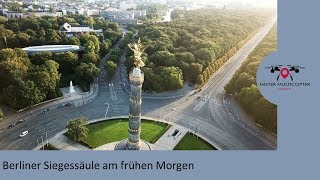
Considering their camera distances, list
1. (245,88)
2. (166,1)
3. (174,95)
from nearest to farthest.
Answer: (245,88) → (174,95) → (166,1)

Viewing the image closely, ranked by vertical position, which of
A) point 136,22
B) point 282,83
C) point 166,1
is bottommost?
point 282,83

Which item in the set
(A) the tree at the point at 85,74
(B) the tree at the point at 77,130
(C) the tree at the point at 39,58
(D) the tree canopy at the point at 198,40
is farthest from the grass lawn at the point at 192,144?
(C) the tree at the point at 39,58

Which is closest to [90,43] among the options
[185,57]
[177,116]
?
[185,57]

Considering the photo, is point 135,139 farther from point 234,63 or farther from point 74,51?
point 234,63

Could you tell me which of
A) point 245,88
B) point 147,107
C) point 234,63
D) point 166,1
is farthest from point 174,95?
point 166,1

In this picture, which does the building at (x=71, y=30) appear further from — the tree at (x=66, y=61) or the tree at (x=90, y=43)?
the tree at (x=66, y=61)

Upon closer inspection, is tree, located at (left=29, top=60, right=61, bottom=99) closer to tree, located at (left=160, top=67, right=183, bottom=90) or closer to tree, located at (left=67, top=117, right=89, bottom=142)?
tree, located at (left=67, top=117, right=89, bottom=142)
